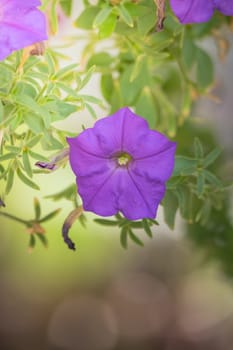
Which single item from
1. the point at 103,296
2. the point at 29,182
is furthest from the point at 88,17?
the point at 103,296

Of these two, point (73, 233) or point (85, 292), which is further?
point (85, 292)

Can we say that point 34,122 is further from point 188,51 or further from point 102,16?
point 188,51

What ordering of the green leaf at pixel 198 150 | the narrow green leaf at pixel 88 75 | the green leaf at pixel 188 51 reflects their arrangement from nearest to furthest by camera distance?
the narrow green leaf at pixel 88 75
the green leaf at pixel 198 150
the green leaf at pixel 188 51

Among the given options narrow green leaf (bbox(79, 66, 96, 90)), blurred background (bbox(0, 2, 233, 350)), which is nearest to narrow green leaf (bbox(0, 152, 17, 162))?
narrow green leaf (bbox(79, 66, 96, 90))

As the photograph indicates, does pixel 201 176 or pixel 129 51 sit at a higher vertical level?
pixel 129 51

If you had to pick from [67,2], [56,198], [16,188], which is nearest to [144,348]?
[16,188]

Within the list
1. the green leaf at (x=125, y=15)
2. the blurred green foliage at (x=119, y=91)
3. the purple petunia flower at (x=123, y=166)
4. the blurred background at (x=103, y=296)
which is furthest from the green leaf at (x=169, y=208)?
the blurred background at (x=103, y=296)

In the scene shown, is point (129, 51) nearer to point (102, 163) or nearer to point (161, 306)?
point (102, 163)

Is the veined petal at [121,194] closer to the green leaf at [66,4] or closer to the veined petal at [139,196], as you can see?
the veined petal at [139,196]
